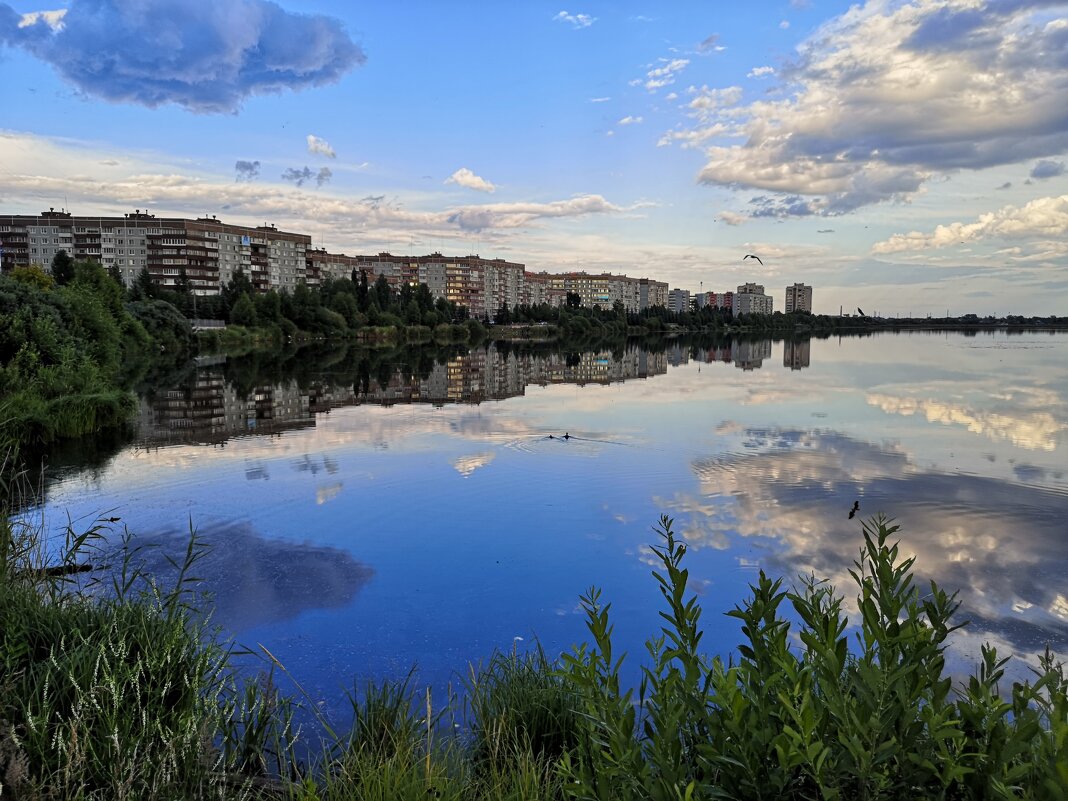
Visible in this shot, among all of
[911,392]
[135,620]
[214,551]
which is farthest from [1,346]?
[911,392]

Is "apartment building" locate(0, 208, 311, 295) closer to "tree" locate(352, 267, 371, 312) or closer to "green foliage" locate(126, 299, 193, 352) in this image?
"tree" locate(352, 267, 371, 312)

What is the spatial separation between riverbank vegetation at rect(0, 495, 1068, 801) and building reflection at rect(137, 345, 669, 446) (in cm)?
1700

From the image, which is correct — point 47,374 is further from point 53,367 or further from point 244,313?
point 244,313

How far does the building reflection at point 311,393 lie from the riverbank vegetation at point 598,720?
55.8 feet

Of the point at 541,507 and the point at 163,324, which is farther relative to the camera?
the point at 163,324

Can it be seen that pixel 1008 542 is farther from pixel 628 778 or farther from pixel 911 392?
pixel 911 392

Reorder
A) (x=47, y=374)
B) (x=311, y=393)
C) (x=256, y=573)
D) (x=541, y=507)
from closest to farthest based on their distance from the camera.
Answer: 1. (x=256, y=573)
2. (x=541, y=507)
3. (x=47, y=374)
4. (x=311, y=393)

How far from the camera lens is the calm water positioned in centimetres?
876

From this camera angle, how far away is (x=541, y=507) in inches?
553

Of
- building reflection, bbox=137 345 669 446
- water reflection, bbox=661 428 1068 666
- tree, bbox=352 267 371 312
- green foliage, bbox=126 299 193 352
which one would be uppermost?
tree, bbox=352 267 371 312

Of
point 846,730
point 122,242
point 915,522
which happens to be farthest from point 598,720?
point 122,242

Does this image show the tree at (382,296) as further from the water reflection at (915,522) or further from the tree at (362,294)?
the water reflection at (915,522)

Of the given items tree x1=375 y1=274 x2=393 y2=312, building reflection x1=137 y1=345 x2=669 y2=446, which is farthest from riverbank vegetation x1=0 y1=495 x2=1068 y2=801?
tree x1=375 y1=274 x2=393 y2=312

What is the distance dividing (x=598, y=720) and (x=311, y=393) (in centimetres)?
3286
